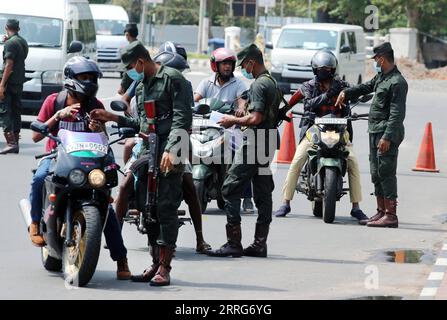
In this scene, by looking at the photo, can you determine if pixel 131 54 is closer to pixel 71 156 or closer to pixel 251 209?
pixel 71 156

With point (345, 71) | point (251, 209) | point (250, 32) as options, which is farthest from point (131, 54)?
point (250, 32)

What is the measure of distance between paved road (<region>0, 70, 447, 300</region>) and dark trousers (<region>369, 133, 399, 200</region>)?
44 centimetres

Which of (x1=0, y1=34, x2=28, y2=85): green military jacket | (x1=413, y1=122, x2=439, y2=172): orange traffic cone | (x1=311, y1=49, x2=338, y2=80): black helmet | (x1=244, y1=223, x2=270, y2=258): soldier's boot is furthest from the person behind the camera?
(x1=413, y1=122, x2=439, y2=172): orange traffic cone

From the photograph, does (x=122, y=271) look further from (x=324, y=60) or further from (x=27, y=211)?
(x=324, y=60)

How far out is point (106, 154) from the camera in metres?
9.86

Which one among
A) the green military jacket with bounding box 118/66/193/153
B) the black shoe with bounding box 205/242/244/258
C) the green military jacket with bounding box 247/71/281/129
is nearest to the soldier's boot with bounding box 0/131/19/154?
the black shoe with bounding box 205/242/244/258

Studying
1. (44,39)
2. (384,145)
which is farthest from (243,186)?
(44,39)

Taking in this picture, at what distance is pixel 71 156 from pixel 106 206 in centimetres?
44

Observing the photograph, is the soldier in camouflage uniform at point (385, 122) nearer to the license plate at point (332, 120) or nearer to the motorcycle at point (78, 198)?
the license plate at point (332, 120)

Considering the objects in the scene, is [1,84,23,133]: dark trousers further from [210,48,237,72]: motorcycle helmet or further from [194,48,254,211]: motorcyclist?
[210,48,237,72]: motorcycle helmet

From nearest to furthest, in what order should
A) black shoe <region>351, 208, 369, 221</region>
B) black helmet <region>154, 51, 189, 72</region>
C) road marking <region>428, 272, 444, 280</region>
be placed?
road marking <region>428, 272, 444, 280</region>
black helmet <region>154, 51, 189, 72</region>
black shoe <region>351, 208, 369, 221</region>

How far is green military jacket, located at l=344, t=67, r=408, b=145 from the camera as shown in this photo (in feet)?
44.7

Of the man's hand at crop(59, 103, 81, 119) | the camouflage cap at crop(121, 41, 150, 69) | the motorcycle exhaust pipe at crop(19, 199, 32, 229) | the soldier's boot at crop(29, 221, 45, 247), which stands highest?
the camouflage cap at crop(121, 41, 150, 69)
